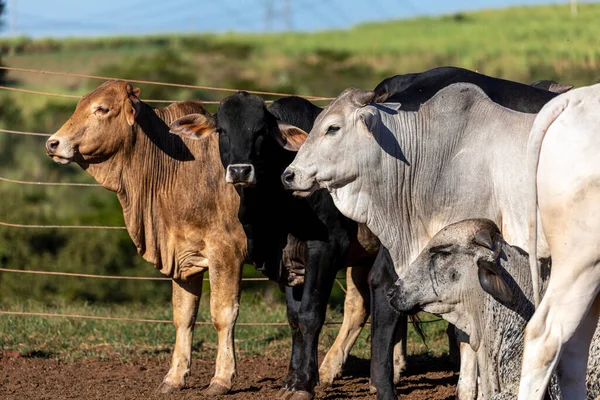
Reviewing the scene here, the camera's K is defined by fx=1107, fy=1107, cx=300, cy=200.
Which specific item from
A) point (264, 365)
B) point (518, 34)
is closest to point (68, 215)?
point (264, 365)

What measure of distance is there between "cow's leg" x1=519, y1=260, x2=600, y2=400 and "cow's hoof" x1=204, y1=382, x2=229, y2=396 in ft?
8.53

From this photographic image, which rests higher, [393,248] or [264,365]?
[393,248]

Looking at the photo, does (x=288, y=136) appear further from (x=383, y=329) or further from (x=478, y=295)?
(x=478, y=295)

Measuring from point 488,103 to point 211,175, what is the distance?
6.92 ft

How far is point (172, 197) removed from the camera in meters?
7.21

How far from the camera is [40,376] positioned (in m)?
7.54

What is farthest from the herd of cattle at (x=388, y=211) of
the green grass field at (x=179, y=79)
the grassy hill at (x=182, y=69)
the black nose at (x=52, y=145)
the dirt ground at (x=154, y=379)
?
the grassy hill at (x=182, y=69)

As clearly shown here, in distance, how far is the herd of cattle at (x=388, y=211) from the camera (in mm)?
4766

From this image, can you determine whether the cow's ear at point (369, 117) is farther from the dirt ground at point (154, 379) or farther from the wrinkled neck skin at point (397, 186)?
the dirt ground at point (154, 379)

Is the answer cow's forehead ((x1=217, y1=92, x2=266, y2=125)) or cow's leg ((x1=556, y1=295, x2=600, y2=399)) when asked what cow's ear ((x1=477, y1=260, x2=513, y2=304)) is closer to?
cow's leg ((x1=556, y1=295, x2=600, y2=399))

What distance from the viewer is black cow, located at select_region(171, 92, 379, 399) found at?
6.67 meters

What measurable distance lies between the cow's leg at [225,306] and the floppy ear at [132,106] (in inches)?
42.8

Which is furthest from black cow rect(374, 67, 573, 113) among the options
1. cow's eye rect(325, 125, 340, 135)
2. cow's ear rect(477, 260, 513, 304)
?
cow's ear rect(477, 260, 513, 304)

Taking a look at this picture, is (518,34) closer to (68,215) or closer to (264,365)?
(68,215)
